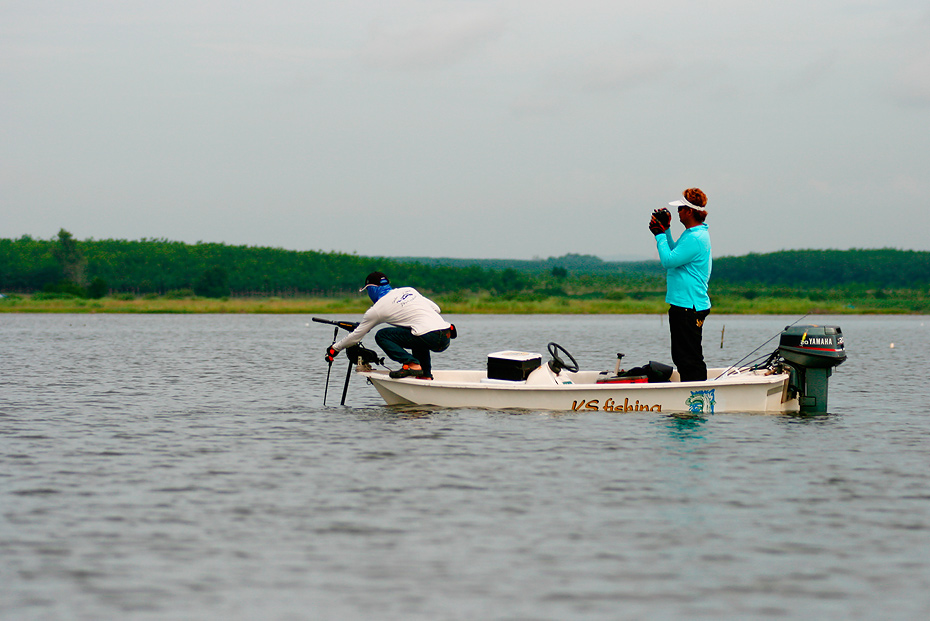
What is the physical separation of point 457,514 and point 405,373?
5.95 meters

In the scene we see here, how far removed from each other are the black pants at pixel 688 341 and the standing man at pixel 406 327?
3.07 m

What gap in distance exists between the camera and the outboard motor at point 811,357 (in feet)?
40.2

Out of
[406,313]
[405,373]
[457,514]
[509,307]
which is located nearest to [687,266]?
[406,313]

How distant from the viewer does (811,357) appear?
12.4 m

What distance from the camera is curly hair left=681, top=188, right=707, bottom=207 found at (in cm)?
1198

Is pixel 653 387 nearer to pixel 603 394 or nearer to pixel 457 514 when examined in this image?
pixel 603 394

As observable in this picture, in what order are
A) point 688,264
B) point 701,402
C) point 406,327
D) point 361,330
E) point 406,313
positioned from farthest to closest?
point 406,327 → point 406,313 → point 361,330 → point 701,402 → point 688,264

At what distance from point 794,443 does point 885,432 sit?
2057mm

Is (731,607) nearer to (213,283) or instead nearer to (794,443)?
(794,443)

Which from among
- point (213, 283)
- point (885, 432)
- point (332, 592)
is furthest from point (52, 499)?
point (213, 283)

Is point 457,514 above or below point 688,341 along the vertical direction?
below

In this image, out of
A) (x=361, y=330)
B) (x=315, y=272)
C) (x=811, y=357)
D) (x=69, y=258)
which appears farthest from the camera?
(x=315, y=272)

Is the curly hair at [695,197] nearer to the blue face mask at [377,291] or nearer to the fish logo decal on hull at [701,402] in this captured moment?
the fish logo decal on hull at [701,402]

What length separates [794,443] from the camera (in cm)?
1105
